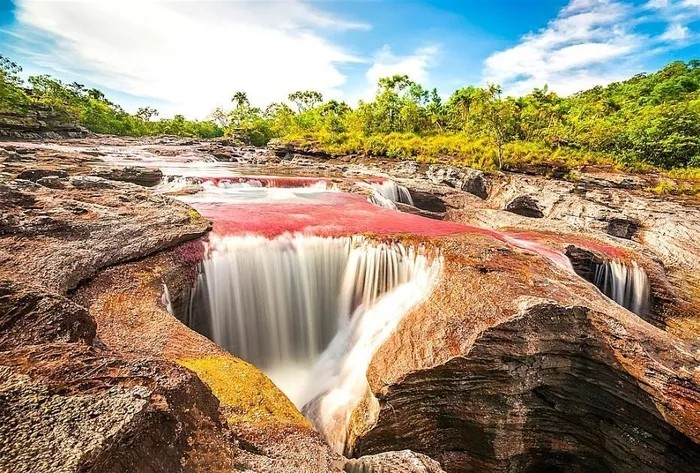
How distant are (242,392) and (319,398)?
348 centimetres

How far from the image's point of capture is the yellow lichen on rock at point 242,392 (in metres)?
3.99

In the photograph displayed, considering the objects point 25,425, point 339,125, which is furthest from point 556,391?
point 339,125

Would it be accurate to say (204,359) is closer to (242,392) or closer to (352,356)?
(242,392)

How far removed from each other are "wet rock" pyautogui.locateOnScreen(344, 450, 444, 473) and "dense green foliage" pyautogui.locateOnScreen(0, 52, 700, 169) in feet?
83.8

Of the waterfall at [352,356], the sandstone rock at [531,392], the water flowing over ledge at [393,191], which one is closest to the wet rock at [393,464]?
the sandstone rock at [531,392]

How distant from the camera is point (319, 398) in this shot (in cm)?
750

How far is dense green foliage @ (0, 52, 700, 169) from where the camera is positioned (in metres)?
26.0

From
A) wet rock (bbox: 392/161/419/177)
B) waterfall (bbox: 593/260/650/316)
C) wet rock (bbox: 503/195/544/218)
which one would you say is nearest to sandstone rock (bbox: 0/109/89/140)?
wet rock (bbox: 392/161/419/177)

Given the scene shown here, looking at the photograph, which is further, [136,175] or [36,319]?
[136,175]

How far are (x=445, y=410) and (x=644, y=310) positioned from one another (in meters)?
9.14

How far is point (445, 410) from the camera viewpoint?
20.7 ft

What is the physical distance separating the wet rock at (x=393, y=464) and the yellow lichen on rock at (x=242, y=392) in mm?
919

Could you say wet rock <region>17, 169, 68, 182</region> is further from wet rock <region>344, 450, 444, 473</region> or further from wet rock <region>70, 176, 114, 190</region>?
wet rock <region>344, 450, 444, 473</region>

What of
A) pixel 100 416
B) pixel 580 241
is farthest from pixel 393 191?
pixel 100 416
